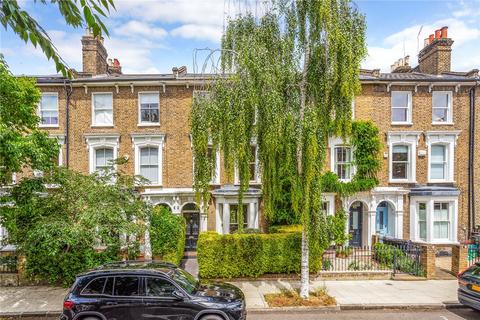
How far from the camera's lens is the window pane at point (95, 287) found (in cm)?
713

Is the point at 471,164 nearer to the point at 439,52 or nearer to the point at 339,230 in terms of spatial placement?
the point at 439,52

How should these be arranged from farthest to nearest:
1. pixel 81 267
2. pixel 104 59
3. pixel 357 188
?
pixel 104 59
pixel 357 188
pixel 81 267

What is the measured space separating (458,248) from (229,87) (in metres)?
11.6

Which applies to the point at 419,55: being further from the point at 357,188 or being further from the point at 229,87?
the point at 229,87

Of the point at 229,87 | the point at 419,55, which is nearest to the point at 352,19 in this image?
the point at 229,87

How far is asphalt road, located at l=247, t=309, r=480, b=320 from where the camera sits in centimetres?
842

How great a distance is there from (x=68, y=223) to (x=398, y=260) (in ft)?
43.6

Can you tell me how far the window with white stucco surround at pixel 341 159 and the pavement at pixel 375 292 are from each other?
6.46 metres

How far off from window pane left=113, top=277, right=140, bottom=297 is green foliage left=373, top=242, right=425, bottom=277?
33.4ft

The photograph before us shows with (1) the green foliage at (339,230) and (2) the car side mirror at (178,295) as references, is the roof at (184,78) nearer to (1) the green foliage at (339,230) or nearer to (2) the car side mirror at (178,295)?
(1) the green foliage at (339,230)

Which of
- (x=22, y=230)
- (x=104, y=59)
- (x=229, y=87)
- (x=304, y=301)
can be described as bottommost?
(x=304, y=301)

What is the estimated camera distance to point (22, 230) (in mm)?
9875

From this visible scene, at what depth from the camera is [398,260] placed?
1245 centimetres

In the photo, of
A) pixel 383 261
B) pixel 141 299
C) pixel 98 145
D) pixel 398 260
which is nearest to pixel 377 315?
pixel 383 261
